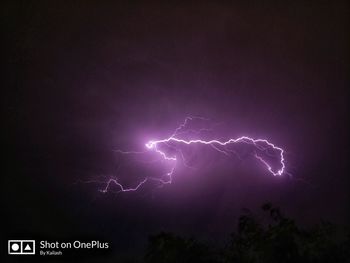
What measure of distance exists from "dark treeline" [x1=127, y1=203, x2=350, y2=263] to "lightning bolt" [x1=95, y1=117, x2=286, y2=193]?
1.33 feet

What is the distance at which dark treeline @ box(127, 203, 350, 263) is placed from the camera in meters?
3.92

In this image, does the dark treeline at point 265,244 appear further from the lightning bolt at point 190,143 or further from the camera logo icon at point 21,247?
the camera logo icon at point 21,247

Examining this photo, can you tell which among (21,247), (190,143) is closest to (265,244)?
(190,143)

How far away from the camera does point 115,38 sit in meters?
4.21

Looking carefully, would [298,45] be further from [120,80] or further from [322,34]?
[120,80]

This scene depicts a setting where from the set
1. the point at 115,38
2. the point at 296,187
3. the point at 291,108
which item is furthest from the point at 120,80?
the point at 296,187

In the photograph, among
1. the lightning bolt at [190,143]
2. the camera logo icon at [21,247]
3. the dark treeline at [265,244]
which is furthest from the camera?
the lightning bolt at [190,143]

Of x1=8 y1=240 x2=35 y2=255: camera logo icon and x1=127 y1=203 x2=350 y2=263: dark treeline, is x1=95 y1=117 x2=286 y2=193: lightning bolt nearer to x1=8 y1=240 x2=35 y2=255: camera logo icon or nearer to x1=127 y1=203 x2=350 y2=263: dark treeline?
x1=127 y1=203 x2=350 y2=263: dark treeline

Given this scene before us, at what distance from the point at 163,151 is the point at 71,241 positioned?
1040mm

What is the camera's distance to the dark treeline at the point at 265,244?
12.8 feet

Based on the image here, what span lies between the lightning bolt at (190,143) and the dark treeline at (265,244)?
0.40 metres

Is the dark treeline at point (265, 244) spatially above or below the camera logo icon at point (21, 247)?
below

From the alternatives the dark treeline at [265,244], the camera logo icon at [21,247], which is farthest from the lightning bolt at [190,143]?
the camera logo icon at [21,247]

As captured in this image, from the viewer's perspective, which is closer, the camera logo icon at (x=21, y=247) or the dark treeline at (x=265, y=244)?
the dark treeline at (x=265, y=244)
